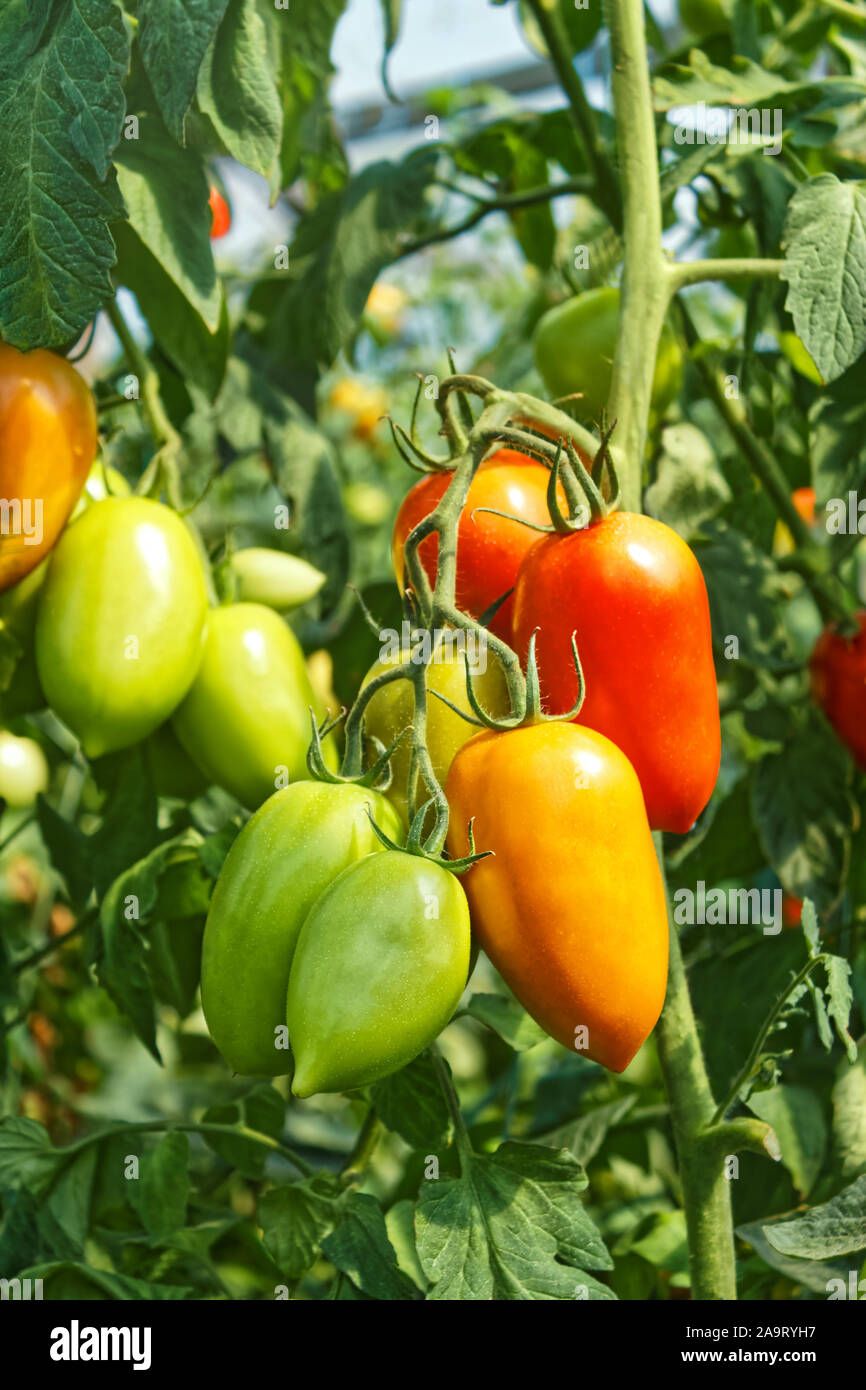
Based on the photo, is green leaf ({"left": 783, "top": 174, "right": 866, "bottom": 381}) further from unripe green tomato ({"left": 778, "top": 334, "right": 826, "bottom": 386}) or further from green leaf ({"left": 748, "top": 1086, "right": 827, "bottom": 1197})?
green leaf ({"left": 748, "top": 1086, "right": 827, "bottom": 1197})

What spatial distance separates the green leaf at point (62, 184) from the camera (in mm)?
565

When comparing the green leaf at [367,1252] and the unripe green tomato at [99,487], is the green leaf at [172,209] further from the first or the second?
the green leaf at [367,1252]

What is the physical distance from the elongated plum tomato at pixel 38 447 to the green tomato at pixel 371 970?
0.27 m

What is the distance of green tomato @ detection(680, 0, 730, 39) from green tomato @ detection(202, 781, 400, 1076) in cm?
77

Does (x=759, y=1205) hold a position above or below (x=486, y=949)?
below

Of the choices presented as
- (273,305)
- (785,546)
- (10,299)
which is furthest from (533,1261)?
(785,546)

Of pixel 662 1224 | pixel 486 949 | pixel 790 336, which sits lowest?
pixel 662 1224

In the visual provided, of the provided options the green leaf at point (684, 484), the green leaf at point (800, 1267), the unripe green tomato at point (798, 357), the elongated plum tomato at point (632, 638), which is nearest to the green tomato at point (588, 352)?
the green leaf at point (684, 484)

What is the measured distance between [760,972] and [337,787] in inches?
15.6

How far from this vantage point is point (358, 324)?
88 centimetres

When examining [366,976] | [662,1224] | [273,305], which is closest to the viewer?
[366,976]

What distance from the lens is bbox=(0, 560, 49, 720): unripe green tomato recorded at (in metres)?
0.67

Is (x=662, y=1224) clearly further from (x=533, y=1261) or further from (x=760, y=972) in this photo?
(x=533, y=1261)

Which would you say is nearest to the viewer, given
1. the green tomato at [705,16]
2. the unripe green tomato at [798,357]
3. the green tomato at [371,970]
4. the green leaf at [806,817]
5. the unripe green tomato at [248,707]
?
the green tomato at [371,970]
